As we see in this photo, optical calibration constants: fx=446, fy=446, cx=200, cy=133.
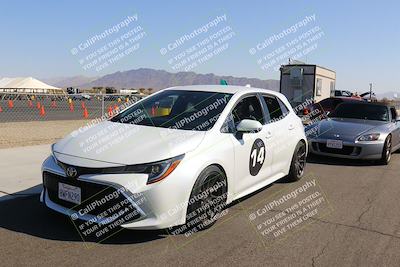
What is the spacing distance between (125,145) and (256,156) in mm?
1857

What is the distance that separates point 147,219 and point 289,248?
4.71 feet

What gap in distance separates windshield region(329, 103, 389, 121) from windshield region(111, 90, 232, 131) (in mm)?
5943

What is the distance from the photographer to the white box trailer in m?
20.6

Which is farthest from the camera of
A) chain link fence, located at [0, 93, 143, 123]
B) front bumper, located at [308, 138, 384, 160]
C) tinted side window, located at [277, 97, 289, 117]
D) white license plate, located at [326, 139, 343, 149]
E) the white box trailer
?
the white box trailer

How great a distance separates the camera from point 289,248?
4418mm

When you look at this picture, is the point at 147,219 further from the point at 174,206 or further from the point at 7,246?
the point at 7,246

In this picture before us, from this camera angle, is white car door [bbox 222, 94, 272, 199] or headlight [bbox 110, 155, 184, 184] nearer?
headlight [bbox 110, 155, 184, 184]

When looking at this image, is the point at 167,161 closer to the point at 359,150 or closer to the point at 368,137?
the point at 359,150

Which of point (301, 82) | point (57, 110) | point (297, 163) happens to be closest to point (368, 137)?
point (297, 163)

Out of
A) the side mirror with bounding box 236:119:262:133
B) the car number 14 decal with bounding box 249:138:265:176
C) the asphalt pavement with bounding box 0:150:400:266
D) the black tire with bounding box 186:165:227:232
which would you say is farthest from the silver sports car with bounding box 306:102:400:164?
the black tire with bounding box 186:165:227:232

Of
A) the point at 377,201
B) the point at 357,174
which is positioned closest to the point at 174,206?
the point at 377,201

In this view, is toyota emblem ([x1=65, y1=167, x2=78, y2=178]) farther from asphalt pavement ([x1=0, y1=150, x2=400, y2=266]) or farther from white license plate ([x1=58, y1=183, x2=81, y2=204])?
asphalt pavement ([x1=0, y1=150, x2=400, y2=266])

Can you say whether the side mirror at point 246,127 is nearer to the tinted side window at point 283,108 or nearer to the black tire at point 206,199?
the black tire at point 206,199

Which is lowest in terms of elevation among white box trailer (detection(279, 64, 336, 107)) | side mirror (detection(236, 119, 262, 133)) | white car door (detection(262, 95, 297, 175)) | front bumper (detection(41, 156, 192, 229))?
white box trailer (detection(279, 64, 336, 107))
